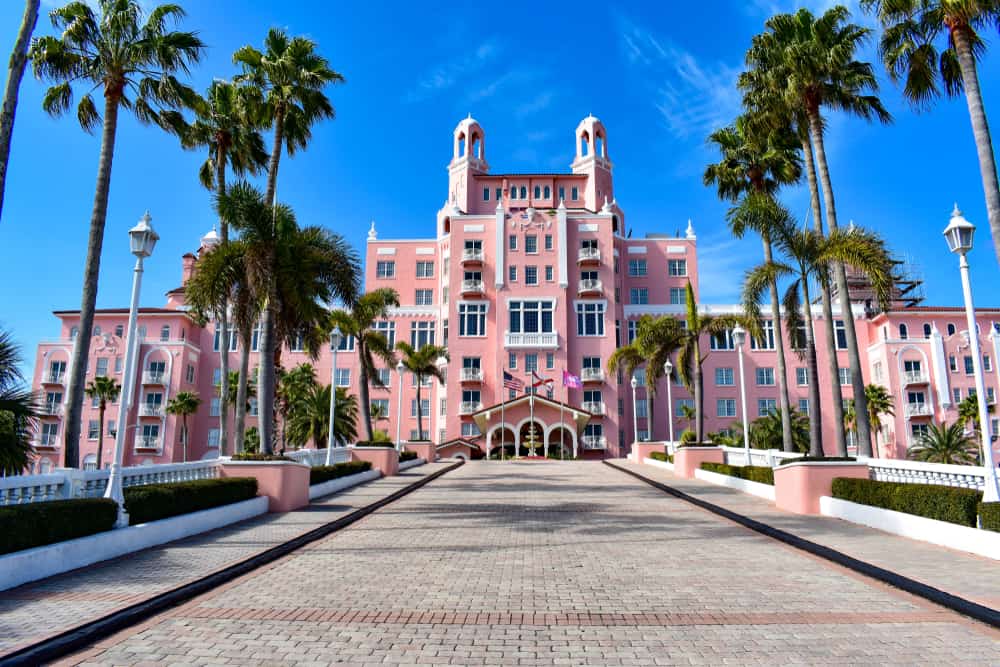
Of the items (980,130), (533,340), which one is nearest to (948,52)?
(980,130)

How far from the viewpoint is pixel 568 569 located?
8906 mm

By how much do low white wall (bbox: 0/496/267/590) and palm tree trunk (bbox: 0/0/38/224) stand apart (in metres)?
5.83

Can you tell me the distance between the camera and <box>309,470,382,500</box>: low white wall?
17566mm

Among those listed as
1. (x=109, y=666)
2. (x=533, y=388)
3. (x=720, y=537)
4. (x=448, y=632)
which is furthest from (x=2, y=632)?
(x=533, y=388)

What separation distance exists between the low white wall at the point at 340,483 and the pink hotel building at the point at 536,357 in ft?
81.2

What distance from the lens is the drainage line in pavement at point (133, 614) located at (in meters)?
5.25

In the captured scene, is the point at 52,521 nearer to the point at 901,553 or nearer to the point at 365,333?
the point at 901,553

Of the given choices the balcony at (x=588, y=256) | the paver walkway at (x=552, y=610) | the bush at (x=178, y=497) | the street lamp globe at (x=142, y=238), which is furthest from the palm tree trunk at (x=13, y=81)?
the balcony at (x=588, y=256)

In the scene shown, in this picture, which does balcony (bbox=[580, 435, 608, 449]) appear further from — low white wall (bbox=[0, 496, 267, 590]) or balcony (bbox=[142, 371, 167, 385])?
low white wall (bbox=[0, 496, 267, 590])

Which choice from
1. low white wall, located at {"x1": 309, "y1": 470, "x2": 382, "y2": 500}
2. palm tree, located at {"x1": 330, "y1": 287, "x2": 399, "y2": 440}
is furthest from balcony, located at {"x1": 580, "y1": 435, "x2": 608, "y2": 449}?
low white wall, located at {"x1": 309, "y1": 470, "x2": 382, "y2": 500}

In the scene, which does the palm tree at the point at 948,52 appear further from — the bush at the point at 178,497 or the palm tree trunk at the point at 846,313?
the bush at the point at 178,497

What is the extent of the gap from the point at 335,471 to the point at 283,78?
12535mm

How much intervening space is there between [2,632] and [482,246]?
49.5 m

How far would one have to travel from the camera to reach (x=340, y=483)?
2006 centimetres
